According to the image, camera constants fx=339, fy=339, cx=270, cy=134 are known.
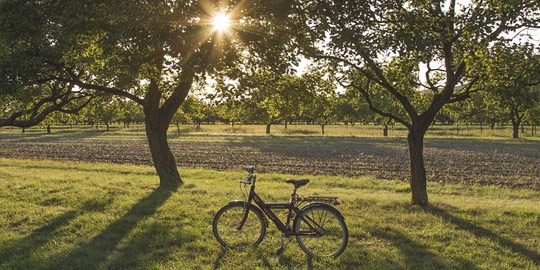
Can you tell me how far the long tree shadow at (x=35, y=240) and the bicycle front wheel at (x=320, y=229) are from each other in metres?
5.18

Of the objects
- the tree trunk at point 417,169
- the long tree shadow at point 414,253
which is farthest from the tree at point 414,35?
the long tree shadow at point 414,253

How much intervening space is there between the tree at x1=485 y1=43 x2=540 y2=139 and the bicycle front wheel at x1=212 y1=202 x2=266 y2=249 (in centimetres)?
652

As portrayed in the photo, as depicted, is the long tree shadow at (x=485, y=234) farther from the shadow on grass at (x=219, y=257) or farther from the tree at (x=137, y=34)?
the tree at (x=137, y=34)

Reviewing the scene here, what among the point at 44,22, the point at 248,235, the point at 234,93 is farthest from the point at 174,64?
the point at 248,235

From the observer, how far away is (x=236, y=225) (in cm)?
691

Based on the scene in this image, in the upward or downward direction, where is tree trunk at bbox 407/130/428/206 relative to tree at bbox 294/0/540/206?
downward

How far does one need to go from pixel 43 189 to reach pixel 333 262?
11500 millimetres

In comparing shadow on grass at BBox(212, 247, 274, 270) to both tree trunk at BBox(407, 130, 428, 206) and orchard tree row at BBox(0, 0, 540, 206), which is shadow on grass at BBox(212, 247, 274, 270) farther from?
tree trunk at BBox(407, 130, 428, 206)

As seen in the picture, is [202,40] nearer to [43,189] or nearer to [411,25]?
[411,25]

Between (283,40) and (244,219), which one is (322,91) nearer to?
(283,40)

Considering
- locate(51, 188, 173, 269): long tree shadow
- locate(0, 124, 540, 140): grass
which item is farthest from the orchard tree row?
locate(0, 124, 540, 140): grass

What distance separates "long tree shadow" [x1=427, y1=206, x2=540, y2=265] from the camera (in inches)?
253

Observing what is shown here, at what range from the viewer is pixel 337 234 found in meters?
6.43

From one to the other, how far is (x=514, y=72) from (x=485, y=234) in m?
3.80
